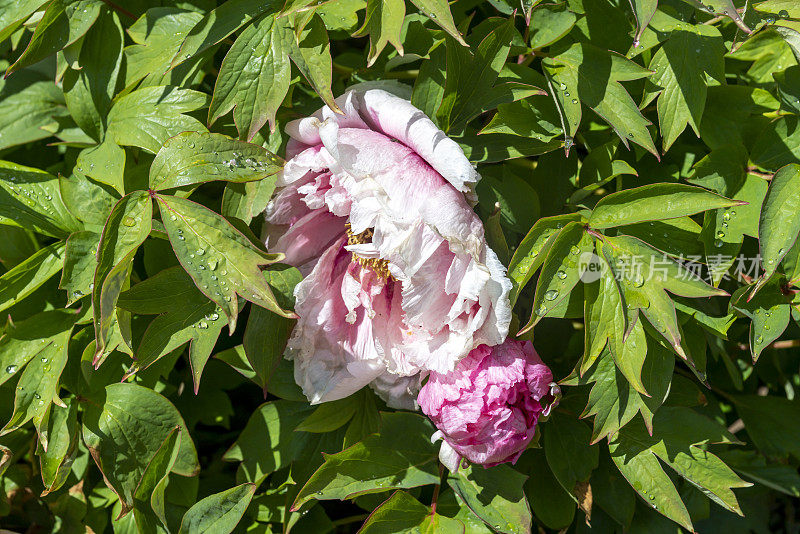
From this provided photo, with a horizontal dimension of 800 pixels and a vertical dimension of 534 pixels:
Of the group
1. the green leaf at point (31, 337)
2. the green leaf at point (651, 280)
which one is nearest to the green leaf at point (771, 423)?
the green leaf at point (651, 280)

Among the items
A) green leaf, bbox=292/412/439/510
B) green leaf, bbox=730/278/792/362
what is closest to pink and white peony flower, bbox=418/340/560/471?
green leaf, bbox=292/412/439/510

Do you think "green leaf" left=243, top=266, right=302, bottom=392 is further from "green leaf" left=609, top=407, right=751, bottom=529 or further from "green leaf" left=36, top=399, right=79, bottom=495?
"green leaf" left=609, top=407, right=751, bottom=529

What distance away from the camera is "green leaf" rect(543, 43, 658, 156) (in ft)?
3.10

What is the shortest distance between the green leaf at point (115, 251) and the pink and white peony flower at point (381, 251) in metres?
0.19

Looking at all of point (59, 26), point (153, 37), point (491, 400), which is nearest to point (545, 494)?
point (491, 400)

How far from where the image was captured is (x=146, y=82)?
1.08 meters

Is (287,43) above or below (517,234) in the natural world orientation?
above

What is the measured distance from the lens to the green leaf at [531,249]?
904mm

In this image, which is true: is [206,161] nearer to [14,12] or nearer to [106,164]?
[106,164]

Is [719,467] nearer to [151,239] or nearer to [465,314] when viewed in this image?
[465,314]

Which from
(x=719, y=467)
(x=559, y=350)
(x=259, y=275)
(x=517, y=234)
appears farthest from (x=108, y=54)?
(x=719, y=467)

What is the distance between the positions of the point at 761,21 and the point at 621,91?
21 cm

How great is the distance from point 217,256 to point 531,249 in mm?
428

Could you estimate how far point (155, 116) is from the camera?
1029 mm
